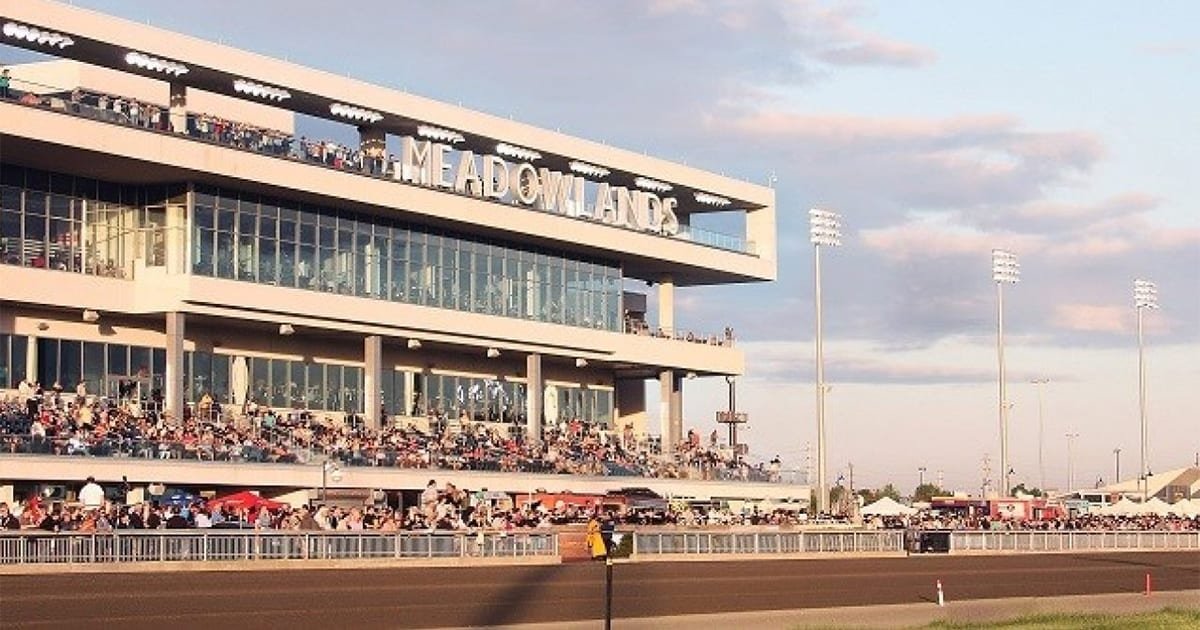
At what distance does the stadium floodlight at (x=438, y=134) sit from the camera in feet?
282

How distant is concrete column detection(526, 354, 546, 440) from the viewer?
93312mm

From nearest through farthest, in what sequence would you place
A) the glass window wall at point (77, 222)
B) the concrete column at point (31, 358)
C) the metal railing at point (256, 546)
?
the metal railing at point (256, 546) → the glass window wall at point (77, 222) → the concrete column at point (31, 358)

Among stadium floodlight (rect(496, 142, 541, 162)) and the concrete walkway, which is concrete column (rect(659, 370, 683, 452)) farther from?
the concrete walkway

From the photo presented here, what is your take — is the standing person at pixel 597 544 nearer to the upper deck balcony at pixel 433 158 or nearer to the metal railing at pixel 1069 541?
the upper deck balcony at pixel 433 158

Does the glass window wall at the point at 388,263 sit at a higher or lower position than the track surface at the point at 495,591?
higher

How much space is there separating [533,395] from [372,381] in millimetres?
10415

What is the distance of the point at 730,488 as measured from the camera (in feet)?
332

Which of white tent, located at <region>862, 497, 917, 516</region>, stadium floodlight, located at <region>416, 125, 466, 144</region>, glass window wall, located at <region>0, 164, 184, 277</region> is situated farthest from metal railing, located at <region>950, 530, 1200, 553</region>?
glass window wall, located at <region>0, 164, 184, 277</region>

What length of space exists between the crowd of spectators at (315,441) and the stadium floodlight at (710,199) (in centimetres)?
1156

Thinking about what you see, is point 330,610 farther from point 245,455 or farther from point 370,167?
point 370,167

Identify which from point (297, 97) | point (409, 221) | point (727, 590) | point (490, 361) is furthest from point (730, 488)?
point (727, 590)

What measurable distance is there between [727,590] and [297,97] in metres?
32.7

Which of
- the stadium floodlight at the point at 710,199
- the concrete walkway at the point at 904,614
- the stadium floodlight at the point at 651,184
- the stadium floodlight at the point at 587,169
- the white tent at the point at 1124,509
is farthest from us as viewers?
the white tent at the point at 1124,509

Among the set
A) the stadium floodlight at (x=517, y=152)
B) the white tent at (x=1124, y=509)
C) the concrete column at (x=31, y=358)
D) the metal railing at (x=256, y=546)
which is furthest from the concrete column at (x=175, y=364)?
the white tent at (x=1124, y=509)
